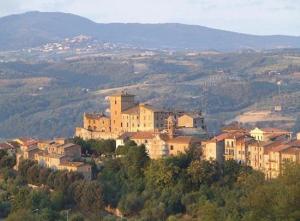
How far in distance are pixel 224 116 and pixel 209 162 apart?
7026 centimetres

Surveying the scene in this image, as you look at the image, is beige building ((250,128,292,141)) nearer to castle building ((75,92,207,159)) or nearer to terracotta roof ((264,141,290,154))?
castle building ((75,92,207,159))

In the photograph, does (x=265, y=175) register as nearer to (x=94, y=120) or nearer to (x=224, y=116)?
(x=94, y=120)

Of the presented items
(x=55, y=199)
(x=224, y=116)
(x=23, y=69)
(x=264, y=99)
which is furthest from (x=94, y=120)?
(x=23, y=69)

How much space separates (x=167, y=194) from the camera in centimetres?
4409

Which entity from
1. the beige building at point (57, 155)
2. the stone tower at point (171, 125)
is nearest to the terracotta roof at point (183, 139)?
the stone tower at point (171, 125)

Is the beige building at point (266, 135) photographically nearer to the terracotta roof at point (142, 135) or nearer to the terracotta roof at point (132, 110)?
the terracotta roof at point (142, 135)

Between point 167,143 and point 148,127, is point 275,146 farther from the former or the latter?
point 148,127

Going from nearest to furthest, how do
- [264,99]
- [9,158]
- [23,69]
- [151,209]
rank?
[151,209] → [9,158] → [264,99] → [23,69]

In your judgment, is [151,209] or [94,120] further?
[94,120]

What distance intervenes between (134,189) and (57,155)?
6.15m

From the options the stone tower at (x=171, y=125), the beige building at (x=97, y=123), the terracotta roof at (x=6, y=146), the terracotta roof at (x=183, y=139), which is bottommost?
the terracotta roof at (x=6, y=146)

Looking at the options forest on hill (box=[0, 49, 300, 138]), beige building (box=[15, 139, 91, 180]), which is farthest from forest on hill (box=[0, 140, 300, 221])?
forest on hill (box=[0, 49, 300, 138])

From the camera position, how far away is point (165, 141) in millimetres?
48500

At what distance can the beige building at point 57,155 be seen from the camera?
4826 centimetres
